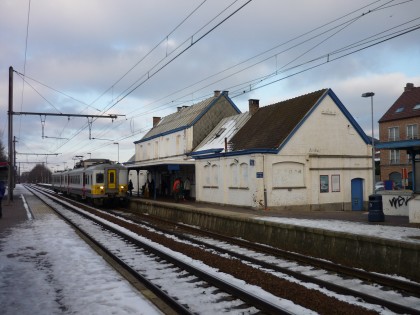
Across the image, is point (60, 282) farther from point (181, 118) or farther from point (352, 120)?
point (181, 118)

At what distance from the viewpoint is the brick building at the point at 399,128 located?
47906 mm

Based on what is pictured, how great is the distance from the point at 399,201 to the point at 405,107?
38.1 m

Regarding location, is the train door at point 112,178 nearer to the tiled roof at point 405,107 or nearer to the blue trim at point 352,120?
the blue trim at point 352,120

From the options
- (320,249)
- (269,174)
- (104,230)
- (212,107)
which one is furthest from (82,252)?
(212,107)

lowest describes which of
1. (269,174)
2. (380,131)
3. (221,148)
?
(269,174)

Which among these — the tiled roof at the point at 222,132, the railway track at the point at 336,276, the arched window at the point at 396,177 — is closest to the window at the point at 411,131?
the arched window at the point at 396,177

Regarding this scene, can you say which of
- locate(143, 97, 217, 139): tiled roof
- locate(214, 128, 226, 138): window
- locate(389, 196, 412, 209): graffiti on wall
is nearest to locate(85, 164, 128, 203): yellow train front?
locate(214, 128, 226, 138): window

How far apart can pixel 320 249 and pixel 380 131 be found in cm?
4617

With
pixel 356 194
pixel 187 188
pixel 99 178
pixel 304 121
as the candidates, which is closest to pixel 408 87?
pixel 356 194

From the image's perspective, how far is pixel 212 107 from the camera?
119 ft

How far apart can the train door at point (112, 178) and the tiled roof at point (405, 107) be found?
36.2 meters

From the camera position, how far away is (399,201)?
658 inches

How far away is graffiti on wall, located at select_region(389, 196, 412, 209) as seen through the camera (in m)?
16.5

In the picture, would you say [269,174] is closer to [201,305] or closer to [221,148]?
[221,148]
